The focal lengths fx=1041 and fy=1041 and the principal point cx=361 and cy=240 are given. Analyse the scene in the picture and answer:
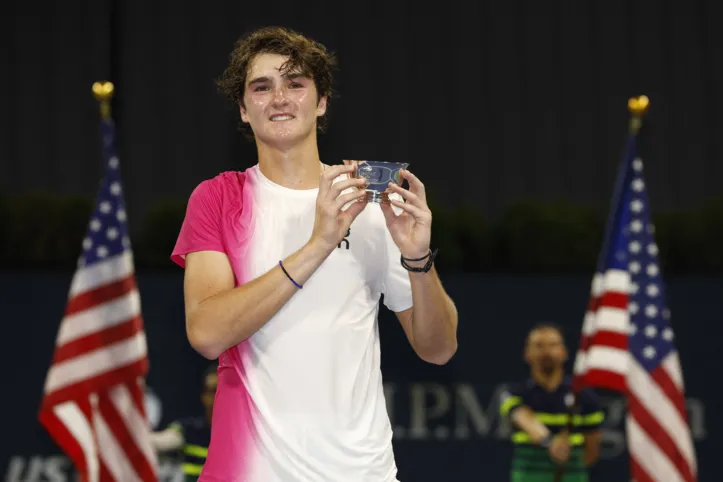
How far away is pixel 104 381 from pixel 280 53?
13.2ft

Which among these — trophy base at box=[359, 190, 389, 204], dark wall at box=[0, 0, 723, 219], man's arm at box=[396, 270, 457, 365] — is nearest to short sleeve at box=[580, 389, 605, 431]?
dark wall at box=[0, 0, 723, 219]

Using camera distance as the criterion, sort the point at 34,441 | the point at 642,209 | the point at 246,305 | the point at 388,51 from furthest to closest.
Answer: the point at 388,51, the point at 34,441, the point at 642,209, the point at 246,305

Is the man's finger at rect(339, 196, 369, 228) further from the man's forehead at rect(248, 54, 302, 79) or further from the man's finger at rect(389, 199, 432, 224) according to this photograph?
the man's forehead at rect(248, 54, 302, 79)

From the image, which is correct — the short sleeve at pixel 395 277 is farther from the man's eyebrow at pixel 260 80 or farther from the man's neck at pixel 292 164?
the man's eyebrow at pixel 260 80

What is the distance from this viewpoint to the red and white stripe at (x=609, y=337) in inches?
242

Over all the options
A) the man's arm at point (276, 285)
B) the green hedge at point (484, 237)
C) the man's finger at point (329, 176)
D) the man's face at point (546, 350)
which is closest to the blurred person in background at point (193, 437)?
the green hedge at point (484, 237)

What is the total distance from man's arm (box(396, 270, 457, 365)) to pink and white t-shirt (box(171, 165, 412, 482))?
100mm

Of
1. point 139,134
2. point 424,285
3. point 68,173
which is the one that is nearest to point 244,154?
point 139,134

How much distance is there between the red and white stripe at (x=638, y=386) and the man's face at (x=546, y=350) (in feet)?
0.61

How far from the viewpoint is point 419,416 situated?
7020 mm

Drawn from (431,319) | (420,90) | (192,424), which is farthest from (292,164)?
(420,90)

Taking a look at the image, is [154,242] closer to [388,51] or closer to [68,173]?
[68,173]

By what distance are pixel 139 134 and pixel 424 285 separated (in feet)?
20.0

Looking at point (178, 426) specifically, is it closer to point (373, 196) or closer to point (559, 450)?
point (559, 450)
